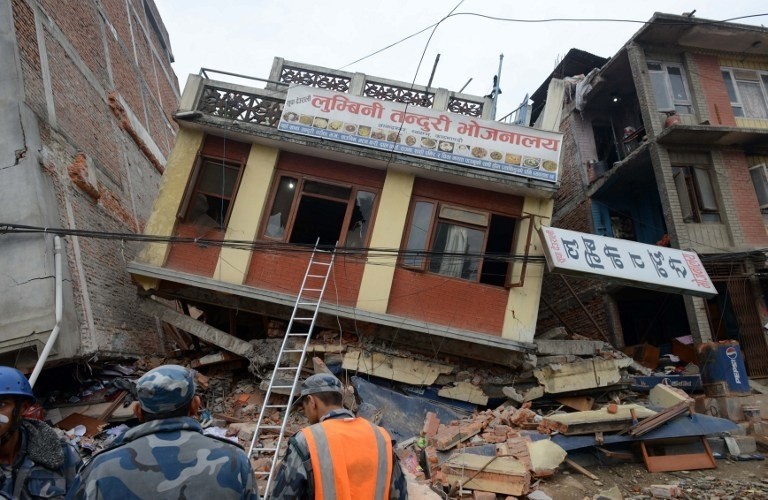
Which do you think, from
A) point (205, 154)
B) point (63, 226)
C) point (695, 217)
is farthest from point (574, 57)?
point (63, 226)

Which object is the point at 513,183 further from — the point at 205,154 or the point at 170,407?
the point at 170,407

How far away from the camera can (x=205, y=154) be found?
29.9 feet

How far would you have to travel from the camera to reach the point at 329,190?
9.18m

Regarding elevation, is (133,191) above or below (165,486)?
above

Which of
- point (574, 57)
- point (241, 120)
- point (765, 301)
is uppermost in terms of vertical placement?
point (574, 57)

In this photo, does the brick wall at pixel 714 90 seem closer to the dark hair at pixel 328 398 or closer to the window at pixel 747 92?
the window at pixel 747 92

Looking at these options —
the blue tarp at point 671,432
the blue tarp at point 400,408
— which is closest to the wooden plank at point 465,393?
the blue tarp at point 400,408

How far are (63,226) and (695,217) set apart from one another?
14444 millimetres

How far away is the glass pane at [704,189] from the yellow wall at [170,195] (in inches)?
499

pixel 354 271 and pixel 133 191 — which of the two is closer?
pixel 354 271

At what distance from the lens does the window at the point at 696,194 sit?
11867mm

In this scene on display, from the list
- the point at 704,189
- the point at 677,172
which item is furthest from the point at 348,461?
the point at 704,189

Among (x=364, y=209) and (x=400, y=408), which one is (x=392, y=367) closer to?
(x=400, y=408)

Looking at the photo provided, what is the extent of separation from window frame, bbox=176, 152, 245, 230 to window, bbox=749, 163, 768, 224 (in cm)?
1373
